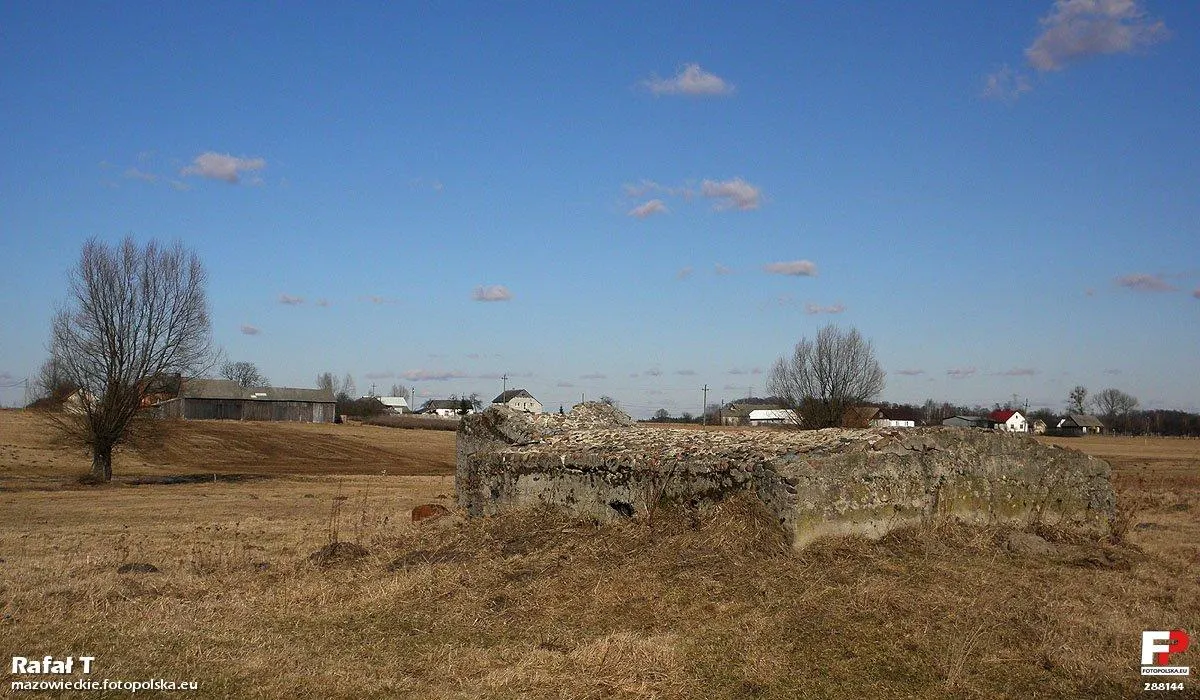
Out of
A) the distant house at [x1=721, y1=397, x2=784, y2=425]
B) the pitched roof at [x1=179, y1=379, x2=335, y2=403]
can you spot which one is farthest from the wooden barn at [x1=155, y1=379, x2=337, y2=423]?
the distant house at [x1=721, y1=397, x2=784, y2=425]

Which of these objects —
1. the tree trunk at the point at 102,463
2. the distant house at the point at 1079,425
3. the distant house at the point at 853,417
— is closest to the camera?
the tree trunk at the point at 102,463

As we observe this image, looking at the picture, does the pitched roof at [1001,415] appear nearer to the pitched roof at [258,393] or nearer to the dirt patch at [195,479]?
the pitched roof at [258,393]

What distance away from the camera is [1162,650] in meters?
6.62

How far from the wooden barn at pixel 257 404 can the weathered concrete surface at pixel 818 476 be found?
75.2 metres

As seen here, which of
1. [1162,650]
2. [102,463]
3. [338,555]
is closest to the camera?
[1162,650]

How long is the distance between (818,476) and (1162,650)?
13.2 ft

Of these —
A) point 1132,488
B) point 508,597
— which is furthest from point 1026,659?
point 1132,488

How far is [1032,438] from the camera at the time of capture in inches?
496

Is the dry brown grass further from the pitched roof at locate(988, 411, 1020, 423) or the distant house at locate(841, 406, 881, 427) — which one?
the pitched roof at locate(988, 411, 1020, 423)

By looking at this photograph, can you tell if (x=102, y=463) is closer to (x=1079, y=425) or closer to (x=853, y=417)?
(x=853, y=417)

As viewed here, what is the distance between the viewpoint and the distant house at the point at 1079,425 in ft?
419

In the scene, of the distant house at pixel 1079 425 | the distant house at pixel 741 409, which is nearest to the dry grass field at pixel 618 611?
the distant house at pixel 741 409

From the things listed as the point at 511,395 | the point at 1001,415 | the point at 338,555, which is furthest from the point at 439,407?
the point at 338,555

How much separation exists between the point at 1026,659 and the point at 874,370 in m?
52.8
